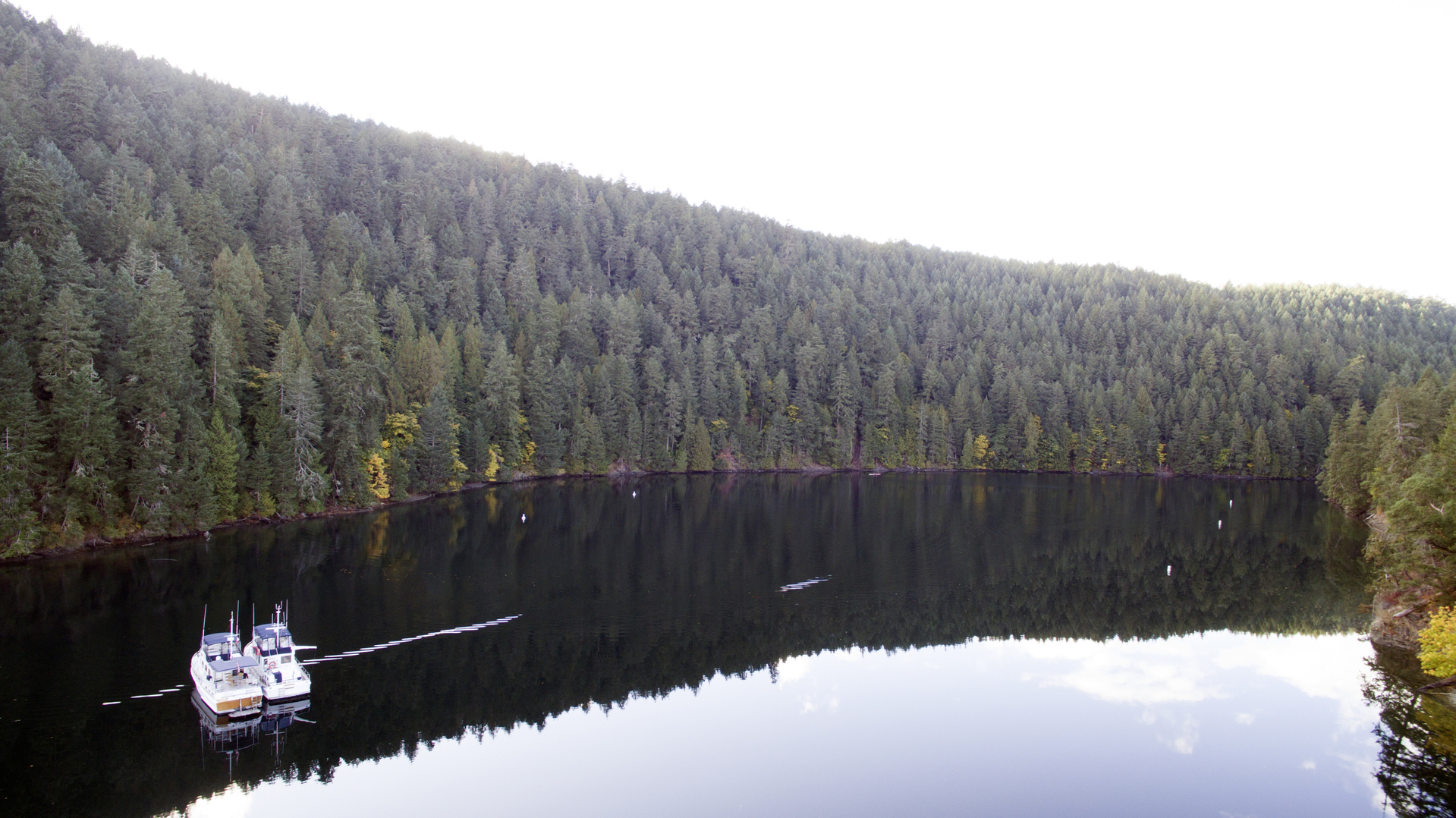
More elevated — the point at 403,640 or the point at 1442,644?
the point at 1442,644

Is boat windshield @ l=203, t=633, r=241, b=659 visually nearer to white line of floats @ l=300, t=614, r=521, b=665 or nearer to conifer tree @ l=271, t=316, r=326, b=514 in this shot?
white line of floats @ l=300, t=614, r=521, b=665

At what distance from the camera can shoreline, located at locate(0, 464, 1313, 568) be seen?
49.2 metres

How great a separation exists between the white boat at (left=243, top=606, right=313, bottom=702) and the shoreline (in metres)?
25.5

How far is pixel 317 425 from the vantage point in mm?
63969

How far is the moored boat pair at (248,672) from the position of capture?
28.1 meters

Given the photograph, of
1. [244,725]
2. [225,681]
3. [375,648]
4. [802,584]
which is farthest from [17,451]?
[802,584]

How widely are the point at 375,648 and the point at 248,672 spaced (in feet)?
20.8

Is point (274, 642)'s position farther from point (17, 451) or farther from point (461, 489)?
point (461, 489)

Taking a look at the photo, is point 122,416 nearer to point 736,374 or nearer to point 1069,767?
point 1069,767

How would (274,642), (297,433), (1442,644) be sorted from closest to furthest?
(1442,644) → (274,642) → (297,433)

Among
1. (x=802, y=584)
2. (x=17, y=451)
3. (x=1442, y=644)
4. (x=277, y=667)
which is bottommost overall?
(x=802, y=584)

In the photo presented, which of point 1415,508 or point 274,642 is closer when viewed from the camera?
point 274,642

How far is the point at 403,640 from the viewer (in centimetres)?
3597

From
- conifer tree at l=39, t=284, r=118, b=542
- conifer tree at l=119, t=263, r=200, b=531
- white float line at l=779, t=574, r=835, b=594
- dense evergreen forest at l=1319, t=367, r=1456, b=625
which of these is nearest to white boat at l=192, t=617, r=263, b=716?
conifer tree at l=39, t=284, r=118, b=542
